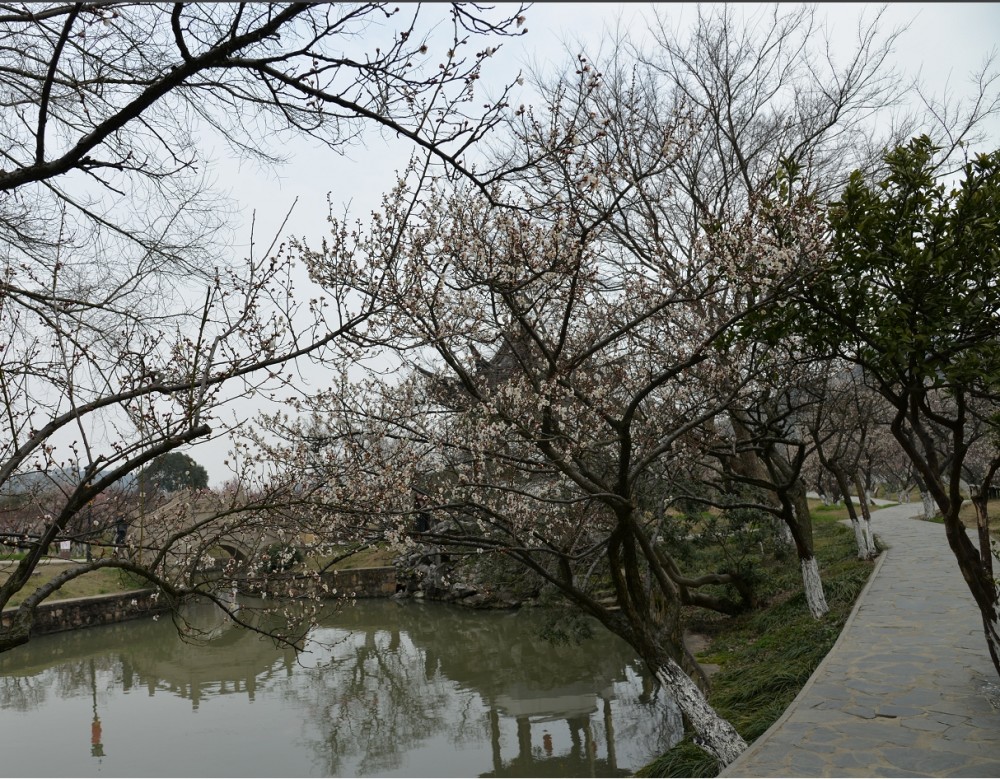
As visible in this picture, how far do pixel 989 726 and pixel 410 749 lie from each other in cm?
700

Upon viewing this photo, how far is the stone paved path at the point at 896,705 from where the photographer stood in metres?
4.57

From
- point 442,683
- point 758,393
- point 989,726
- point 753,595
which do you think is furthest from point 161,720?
point 989,726

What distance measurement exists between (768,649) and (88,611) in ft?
65.3

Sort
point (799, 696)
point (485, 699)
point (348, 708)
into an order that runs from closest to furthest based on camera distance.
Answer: point (799, 696) < point (485, 699) < point (348, 708)

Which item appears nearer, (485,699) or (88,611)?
(485,699)

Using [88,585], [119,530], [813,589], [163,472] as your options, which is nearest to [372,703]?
[163,472]

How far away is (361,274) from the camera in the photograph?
5.11m

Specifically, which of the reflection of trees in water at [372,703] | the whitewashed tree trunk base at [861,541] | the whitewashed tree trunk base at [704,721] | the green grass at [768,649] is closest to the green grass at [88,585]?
the reflection of trees in water at [372,703]

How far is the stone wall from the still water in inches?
94.7

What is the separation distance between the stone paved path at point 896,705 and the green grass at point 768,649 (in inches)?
16.0

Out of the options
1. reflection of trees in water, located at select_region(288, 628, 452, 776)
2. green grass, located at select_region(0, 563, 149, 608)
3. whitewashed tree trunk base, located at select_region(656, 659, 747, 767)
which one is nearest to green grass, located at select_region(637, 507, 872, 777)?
whitewashed tree trunk base, located at select_region(656, 659, 747, 767)

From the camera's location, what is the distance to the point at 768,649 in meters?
9.22

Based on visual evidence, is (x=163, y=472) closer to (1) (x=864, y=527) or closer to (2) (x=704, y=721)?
(2) (x=704, y=721)

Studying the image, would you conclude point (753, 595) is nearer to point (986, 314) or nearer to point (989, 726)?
point (989, 726)
